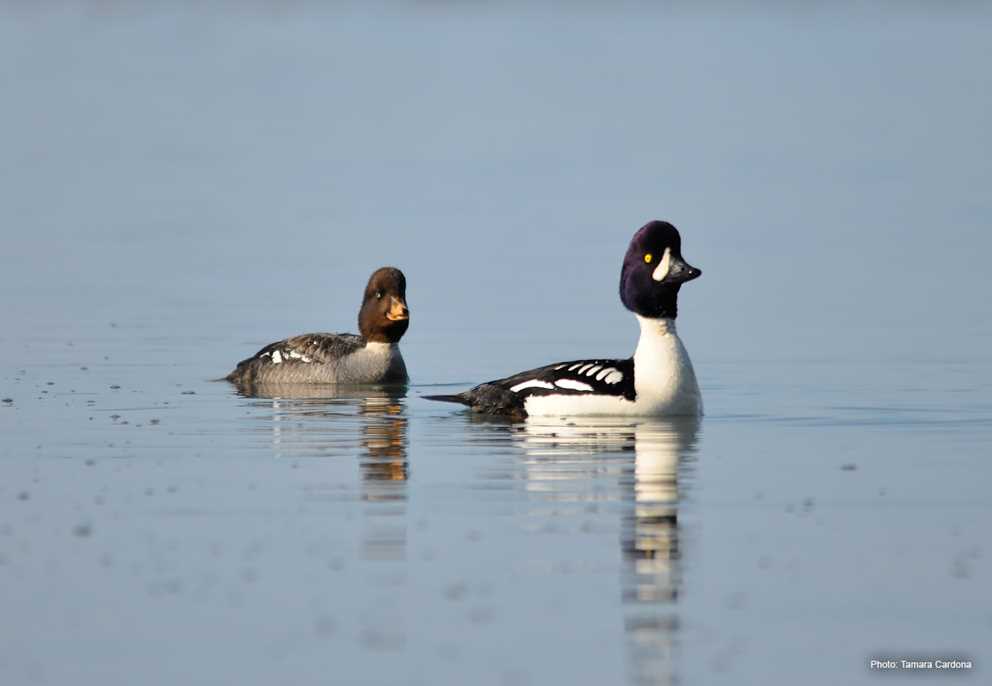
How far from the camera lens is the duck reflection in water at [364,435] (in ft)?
42.3

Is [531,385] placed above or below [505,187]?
below

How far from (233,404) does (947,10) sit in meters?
80.2

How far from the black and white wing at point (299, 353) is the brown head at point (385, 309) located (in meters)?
0.21

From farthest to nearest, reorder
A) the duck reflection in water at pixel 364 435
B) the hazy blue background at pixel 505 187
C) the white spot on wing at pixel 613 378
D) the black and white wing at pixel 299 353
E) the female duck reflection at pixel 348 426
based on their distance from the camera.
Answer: the hazy blue background at pixel 505 187, the black and white wing at pixel 299 353, the white spot on wing at pixel 613 378, the female duck reflection at pixel 348 426, the duck reflection in water at pixel 364 435

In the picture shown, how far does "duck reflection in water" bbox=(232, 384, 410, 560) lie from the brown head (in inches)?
24.9

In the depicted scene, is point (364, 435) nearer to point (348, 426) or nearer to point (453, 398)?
point (348, 426)

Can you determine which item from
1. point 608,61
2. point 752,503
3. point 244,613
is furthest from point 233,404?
point 608,61

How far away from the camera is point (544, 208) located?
34156mm

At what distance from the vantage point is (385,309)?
835 inches

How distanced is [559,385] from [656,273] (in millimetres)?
1201

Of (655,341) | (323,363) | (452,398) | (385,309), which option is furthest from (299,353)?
(655,341)

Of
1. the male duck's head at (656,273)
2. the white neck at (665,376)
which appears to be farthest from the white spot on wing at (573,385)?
the male duck's head at (656,273)

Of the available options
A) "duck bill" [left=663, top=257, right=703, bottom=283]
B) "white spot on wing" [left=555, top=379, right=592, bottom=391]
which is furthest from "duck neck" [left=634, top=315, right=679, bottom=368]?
"white spot on wing" [left=555, top=379, right=592, bottom=391]

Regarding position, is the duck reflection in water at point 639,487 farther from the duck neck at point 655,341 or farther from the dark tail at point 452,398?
the dark tail at point 452,398
